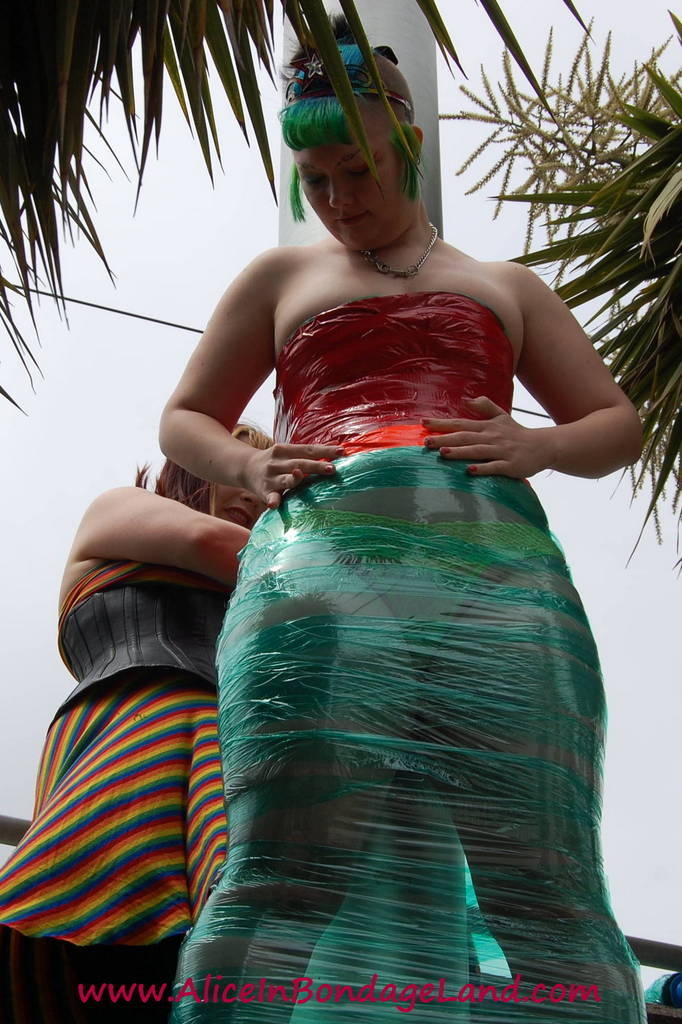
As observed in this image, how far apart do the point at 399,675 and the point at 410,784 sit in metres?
0.10

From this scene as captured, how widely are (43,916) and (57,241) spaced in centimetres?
82

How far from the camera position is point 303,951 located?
113 cm

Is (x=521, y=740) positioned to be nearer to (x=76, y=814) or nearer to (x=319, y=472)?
(x=319, y=472)

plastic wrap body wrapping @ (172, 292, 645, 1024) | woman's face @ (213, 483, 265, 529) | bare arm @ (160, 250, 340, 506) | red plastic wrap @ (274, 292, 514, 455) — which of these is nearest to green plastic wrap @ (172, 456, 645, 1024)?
plastic wrap body wrapping @ (172, 292, 645, 1024)

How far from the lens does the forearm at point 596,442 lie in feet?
4.91

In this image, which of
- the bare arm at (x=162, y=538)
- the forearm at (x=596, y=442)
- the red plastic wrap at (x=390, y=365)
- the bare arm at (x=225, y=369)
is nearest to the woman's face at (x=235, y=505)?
the bare arm at (x=162, y=538)

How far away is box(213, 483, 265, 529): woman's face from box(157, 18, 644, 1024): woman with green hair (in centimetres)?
48

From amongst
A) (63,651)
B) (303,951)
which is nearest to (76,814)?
(63,651)

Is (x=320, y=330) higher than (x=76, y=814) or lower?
higher

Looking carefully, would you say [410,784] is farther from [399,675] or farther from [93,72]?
[93,72]

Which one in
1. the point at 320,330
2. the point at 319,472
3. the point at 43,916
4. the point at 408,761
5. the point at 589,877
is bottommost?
the point at 43,916

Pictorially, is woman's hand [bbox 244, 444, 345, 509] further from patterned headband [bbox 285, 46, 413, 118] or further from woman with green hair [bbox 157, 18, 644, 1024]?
patterned headband [bbox 285, 46, 413, 118]

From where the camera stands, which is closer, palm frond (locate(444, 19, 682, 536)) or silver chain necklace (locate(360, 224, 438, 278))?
silver chain necklace (locate(360, 224, 438, 278))

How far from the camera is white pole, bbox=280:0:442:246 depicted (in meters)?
2.26
